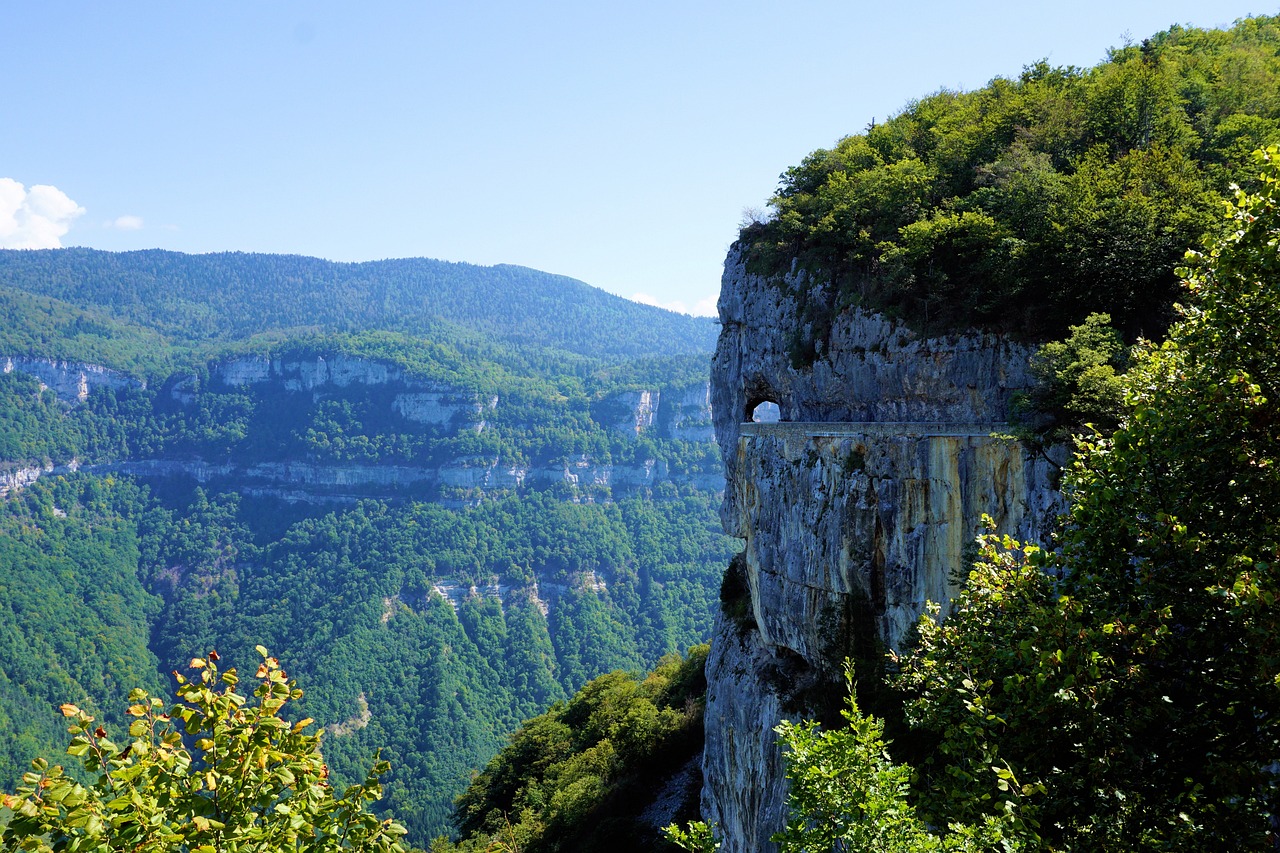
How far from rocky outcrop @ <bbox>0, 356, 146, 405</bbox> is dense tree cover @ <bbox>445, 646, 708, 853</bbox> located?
170m

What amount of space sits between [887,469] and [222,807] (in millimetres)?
17574

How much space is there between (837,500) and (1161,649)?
14738 mm

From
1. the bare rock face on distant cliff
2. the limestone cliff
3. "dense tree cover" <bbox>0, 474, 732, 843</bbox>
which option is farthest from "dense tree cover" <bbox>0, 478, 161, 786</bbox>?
the bare rock face on distant cliff

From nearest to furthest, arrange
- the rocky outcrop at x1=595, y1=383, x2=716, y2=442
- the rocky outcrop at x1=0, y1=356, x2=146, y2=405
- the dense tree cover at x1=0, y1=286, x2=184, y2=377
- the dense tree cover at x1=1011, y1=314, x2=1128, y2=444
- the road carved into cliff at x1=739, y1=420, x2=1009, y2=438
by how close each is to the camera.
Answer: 1. the dense tree cover at x1=1011, y1=314, x2=1128, y2=444
2. the road carved into cliff at x1=739, y1=420, x2=1009, y2=438
3. the rocky outcrop at x1=0, y1=356, x2=146, y2=405
4. the dense tree cover at x1=0, y1=286, x2=184, y2=377
5. the rocky outcrop at x1=595, y1=383, x2=716, y2=442

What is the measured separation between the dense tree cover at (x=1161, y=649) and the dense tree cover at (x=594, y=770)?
26095 millimetres

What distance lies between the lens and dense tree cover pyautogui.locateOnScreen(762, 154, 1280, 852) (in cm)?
689

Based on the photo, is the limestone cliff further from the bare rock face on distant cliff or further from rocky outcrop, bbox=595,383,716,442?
the bare rock face on distant cliff

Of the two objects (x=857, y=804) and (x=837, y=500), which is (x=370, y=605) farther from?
(x=857, y=804)

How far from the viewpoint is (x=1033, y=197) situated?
22297 mm

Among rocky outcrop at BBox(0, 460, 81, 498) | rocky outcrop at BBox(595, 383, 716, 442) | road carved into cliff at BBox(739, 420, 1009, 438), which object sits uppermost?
road carved into cliff at BBox(739, 420, 1009, 438)

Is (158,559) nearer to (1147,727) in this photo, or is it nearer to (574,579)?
(574,579)

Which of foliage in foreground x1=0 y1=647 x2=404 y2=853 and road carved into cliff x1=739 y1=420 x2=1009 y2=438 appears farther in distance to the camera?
road carved into cliff x1=739 y1=420 x2=1009 y2=438

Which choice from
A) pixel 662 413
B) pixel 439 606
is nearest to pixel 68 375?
pixel 439 606

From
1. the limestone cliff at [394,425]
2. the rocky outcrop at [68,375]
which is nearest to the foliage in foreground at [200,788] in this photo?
the limestone cliff at [394,425]
